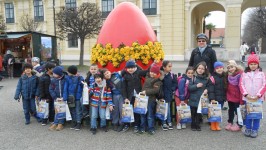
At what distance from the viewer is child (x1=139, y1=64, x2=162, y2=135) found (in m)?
5.05

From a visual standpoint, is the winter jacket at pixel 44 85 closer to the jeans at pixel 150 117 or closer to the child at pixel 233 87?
the jeans at pixel 150 117

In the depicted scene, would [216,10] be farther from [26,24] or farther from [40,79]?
[40,79]

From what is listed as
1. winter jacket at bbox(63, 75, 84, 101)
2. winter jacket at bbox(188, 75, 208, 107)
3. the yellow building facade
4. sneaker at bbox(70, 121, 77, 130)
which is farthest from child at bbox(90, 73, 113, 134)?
the yellow building facade

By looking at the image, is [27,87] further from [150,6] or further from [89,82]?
[150,6]

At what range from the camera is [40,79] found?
5.71m

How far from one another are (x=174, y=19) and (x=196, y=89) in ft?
64.3

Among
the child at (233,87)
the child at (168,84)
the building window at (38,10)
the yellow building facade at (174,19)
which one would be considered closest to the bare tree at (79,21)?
the yellow building facade at (174,19)

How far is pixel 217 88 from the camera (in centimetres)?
522

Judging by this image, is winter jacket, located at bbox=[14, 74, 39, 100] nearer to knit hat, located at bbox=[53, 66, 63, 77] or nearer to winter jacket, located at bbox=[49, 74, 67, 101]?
winter jacket, located at bbox=[49, 74, 67, 101]

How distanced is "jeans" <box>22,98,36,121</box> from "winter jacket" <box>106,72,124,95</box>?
2.10 metres

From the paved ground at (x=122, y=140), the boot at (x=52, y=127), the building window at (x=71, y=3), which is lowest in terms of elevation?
the paved ground at (x=122, y=140)

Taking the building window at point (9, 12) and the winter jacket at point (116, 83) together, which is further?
the building window at point (9, 12)

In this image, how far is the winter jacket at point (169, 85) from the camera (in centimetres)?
523

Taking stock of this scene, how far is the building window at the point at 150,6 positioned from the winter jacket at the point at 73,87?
20.5 meters
